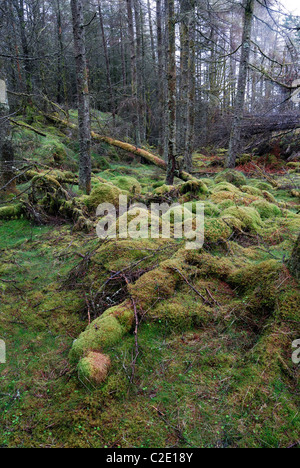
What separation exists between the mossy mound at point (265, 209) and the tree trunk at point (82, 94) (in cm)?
488

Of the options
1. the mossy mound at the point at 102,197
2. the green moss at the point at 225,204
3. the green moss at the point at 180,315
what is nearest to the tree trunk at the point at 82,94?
the mossy mound at the point at 102,197

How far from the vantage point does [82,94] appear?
8008 millimetres

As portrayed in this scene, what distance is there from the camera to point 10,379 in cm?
→ 275

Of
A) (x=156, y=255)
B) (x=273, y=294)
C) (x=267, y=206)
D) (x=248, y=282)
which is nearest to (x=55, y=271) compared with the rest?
(x=156, y=255)

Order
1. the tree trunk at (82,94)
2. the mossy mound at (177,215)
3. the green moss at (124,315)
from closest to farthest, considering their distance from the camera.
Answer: the green moss at (124,315), the mossy mound at (177,215), the tree trunk at (82,94)

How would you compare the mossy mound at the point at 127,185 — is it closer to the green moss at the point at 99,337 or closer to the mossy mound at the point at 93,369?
the green moss at the point at 99,337

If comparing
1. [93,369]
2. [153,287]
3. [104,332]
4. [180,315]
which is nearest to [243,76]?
[153,287]

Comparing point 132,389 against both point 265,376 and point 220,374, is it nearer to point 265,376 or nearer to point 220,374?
point 220,374

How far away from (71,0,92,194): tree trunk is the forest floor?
4010mm

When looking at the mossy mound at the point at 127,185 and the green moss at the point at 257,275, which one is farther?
the mossy mound at the point at 127,185

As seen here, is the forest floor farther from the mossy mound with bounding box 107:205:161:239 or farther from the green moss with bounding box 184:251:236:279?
the mossy mound with bounding box 107:205:161:239

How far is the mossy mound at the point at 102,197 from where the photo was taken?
7.56 metres

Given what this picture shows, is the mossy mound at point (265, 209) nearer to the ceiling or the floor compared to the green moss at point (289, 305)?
nearer to the ceiling

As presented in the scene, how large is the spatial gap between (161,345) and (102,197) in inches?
207
